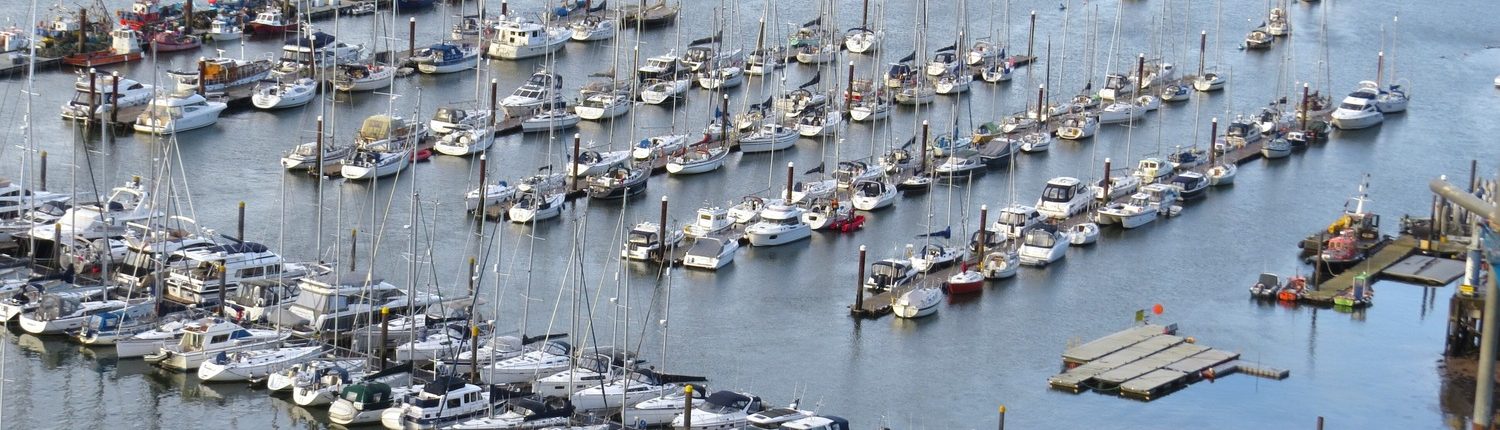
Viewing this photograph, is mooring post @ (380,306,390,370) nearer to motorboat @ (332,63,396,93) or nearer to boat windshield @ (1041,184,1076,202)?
boat windshield @ (1041,184,1076,202)

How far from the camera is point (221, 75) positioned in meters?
71.8

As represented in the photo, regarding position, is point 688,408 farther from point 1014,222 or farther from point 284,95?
point 284,95

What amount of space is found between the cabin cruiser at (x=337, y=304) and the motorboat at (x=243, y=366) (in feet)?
4.11

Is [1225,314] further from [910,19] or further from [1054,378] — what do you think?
[910,19]

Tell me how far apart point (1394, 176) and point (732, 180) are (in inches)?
735

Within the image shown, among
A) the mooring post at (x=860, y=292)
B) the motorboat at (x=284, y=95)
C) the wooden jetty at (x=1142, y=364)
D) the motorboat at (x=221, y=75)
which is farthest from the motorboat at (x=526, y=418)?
the motorboat at (x=221, y=75)

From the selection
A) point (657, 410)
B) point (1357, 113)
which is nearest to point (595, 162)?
point (657, 410)

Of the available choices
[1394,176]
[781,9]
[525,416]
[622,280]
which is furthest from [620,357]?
[781,9]

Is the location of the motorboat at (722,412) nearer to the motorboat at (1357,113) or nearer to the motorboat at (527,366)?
the motorboat at (527,366)

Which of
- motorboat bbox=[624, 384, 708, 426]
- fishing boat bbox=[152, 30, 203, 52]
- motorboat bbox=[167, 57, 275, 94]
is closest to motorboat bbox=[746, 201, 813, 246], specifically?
motorboat bbox=[624, 384, 708, 426]

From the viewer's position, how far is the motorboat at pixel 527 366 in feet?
147

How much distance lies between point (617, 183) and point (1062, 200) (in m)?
10.9

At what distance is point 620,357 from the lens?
45500 mm

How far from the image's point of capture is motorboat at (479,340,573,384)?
44.9 metres
